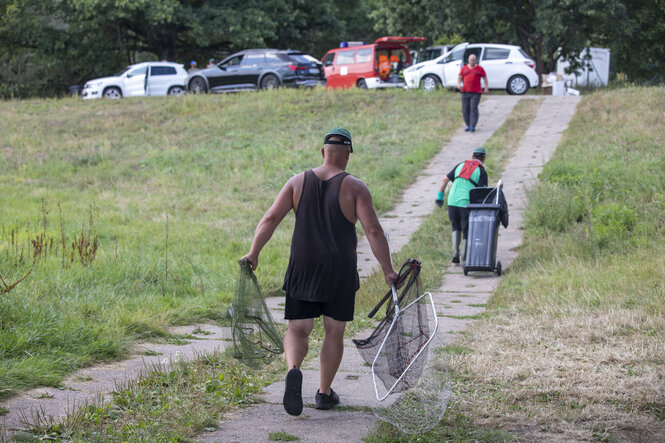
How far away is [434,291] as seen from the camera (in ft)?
29.8

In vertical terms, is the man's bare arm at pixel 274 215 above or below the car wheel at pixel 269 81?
below

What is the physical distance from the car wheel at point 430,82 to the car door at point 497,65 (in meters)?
1.64

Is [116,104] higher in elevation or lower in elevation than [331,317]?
higher

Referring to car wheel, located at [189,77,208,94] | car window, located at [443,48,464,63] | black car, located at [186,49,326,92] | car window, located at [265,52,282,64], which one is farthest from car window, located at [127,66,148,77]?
car window, located at [443,48,464,63]

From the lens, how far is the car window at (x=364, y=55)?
27.1 metres

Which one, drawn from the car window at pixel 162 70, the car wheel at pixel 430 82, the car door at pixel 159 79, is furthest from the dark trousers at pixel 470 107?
the car window at pixel 162 70

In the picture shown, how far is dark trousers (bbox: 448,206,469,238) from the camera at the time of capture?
10.0 meters

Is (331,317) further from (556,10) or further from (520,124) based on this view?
(556,10)

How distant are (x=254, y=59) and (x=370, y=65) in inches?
175

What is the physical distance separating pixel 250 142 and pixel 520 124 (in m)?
7.11

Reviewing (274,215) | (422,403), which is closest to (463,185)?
(274,215)

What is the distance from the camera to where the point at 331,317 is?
4703 mm

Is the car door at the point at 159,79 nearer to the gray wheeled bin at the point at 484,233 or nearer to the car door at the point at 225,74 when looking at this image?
the car door at the point at 225,74

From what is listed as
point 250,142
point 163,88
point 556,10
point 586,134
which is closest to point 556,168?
point 586,134
